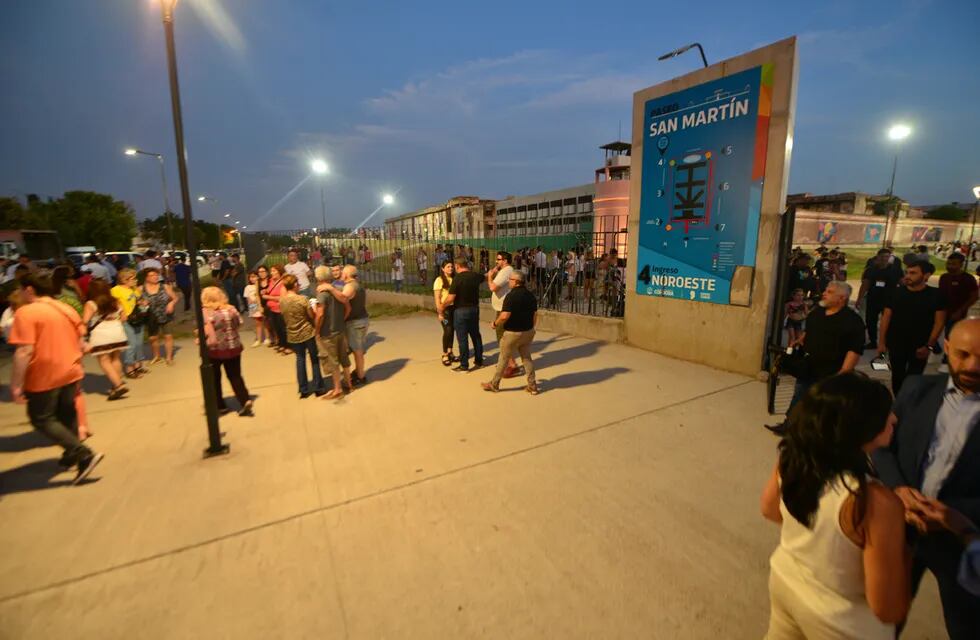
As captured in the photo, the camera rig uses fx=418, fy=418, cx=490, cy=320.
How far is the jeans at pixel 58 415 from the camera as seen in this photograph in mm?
3754

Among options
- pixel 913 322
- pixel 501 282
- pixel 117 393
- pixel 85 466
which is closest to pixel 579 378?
pixel 501 282

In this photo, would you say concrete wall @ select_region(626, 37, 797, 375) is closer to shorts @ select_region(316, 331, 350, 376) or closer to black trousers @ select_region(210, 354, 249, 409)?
shorts @ select_region(316, 331, 350, 376)

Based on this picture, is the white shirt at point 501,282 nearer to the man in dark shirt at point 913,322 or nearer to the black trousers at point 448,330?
the black trousers at point 448,330

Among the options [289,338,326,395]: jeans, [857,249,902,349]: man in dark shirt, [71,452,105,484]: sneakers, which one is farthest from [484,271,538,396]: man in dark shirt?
[857,249,902,349]: man in dark shirt

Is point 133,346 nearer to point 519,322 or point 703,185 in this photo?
point 519,322

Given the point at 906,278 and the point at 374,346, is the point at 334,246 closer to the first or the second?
the point at 374,346

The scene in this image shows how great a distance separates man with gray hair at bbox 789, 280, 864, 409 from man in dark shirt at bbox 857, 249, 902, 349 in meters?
5.81

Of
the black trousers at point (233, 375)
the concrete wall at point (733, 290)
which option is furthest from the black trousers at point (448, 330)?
the concrete wall at point (733, 290)

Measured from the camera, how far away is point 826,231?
28359 millimetres

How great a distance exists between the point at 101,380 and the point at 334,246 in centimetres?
1110

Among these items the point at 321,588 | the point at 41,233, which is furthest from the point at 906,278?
the point at 41,233

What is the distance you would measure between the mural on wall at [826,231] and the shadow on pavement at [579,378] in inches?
1165

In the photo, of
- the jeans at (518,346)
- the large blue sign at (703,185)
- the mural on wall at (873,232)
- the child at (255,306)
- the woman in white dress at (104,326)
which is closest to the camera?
the jeans at (518,346)

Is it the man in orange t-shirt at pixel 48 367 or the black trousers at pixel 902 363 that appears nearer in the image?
the man in orange t-shirt at pixel 48 367
